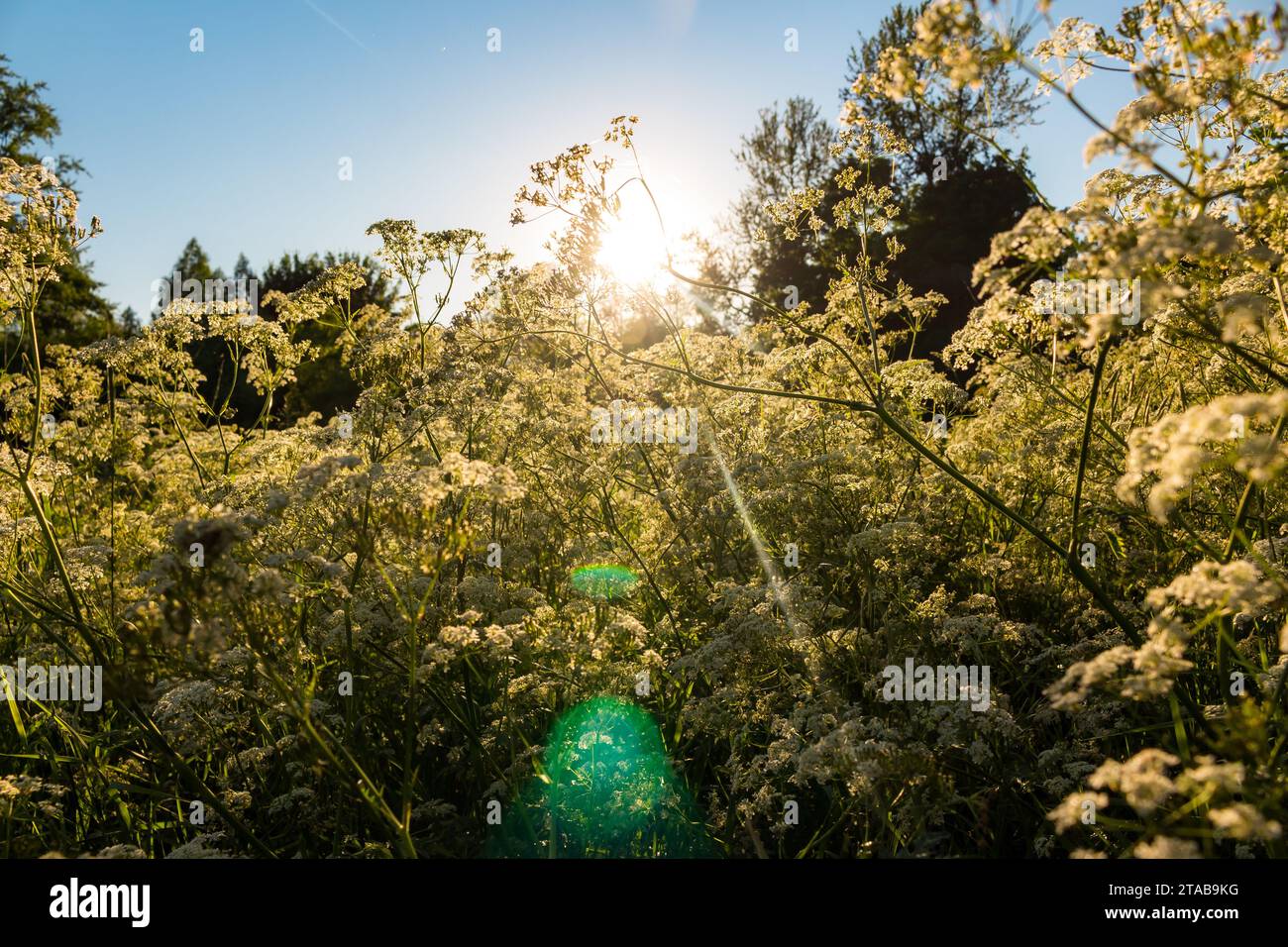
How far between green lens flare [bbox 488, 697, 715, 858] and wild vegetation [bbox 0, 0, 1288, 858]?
0.08 ft

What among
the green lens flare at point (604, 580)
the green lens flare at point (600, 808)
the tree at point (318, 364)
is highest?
the tree at point (318, 364)

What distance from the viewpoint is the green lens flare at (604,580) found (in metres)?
5.38

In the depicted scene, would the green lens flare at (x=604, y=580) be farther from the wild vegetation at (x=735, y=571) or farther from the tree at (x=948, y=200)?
the tree at (x=948, y=200)

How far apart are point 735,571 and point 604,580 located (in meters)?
1.04

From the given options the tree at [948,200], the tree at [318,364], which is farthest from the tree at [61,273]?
the tree at [948,200]

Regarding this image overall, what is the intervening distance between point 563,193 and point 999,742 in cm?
409

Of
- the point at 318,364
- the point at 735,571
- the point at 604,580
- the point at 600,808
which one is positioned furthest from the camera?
the point at 318,364

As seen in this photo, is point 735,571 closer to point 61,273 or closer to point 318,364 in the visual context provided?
point 318,364

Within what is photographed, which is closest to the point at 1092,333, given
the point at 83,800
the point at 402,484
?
the point at 402,484

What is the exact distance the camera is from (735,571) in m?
5.99

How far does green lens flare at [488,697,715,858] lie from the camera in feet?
14.1

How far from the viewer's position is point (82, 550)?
5184mm

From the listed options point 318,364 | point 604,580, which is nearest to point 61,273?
point 318,364

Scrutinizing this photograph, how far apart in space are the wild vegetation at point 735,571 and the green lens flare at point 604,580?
39 mm
